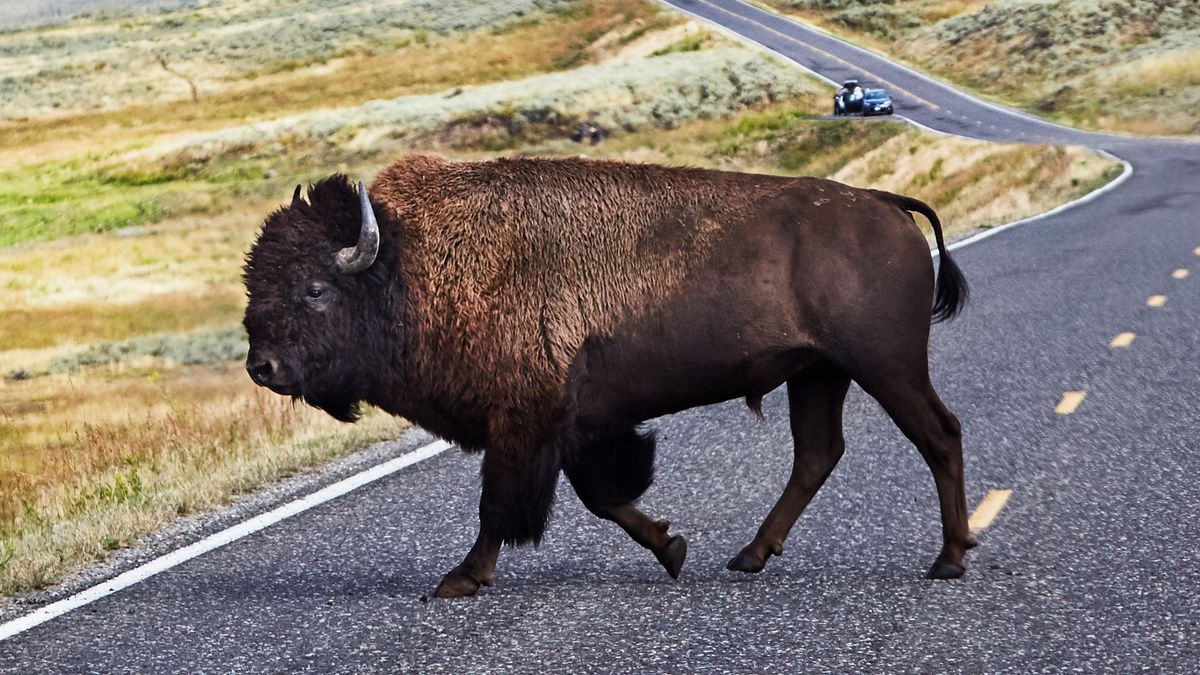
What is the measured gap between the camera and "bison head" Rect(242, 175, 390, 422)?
618 cm

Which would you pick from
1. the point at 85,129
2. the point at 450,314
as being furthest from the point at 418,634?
the point at 85,129

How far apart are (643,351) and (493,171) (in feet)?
3.07

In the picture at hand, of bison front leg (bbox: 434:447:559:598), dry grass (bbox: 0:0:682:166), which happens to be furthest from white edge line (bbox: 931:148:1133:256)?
dry grass (bbox: 0:0:682:166)

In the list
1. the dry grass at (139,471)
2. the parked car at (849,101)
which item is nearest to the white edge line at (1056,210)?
the dry grass at (139,471)

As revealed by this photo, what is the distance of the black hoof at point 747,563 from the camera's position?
6.38 metres

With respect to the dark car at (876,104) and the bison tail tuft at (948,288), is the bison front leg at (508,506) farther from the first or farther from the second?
the dark car at (876,104)

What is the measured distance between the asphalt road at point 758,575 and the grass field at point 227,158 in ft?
3.00

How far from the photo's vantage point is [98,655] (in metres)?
5.51

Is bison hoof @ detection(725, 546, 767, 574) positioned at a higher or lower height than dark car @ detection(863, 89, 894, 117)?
higher

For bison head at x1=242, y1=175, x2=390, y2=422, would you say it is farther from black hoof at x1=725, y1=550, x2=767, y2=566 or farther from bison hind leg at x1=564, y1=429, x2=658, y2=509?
black hoof at x1=725, y1=550, x2=767, y2=566

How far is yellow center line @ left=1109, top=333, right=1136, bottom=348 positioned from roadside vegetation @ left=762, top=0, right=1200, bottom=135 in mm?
41191

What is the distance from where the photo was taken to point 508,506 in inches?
239

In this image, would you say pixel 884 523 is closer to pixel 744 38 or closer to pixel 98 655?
pixel 98 655

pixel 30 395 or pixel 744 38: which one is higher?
pixel 30 395
